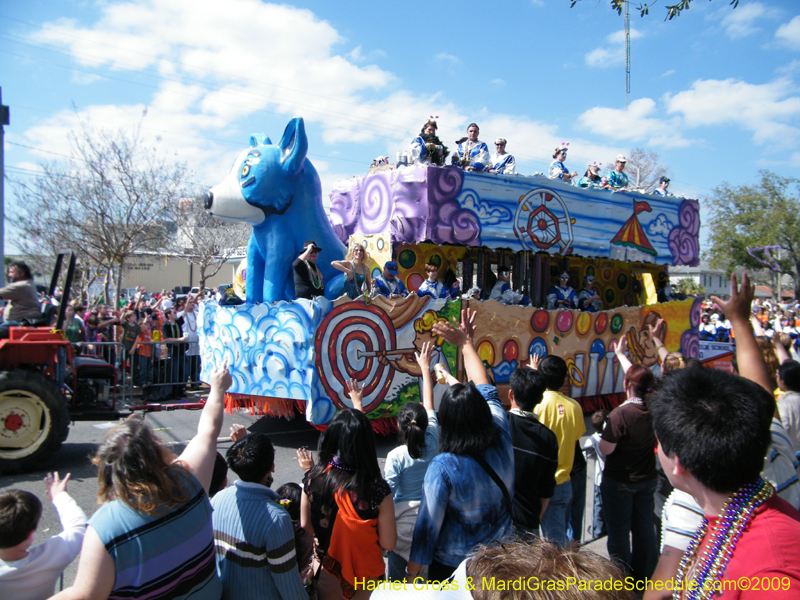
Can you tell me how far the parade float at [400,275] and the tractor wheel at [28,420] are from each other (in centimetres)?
196

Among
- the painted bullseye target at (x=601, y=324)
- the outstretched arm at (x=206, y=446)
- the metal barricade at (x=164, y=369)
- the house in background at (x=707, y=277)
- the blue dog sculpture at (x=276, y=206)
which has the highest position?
the house in background at (x=707, y=277)

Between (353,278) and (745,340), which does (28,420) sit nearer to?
(353,278)

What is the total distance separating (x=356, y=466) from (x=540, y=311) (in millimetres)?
6423

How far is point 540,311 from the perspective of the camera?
8.42 meters

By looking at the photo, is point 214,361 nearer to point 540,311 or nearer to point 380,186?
point 380,186

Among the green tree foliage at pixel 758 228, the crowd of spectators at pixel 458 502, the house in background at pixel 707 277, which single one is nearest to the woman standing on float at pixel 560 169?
the crowd of spectators at pixel 458 502

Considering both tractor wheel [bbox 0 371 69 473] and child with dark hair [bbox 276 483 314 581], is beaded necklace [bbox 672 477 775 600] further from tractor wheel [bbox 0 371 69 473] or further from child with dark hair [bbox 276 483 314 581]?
tractor wheel [bbox 0 371 69 473]

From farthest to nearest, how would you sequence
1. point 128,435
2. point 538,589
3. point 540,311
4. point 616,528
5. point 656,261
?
point 656,261 < point 540,311 < point 616,528 < point 128,435 < point 538,589

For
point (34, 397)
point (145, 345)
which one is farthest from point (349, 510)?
point (145, 345)

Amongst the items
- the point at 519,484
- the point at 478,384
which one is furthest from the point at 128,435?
the point at 519,484

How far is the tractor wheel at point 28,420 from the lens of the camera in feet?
17.7

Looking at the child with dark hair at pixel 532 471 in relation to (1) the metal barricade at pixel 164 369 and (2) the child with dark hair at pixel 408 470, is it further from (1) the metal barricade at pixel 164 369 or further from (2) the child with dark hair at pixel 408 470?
(1) the metal barricade at pixel 164 369

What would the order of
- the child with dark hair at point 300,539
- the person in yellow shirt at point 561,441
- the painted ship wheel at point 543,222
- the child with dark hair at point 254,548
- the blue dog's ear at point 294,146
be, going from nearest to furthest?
the child with dark hair at point 254,548
the child with dark hair at point 300,539
the person in yellow shirt at point 561,441
the blue dog's ear at point 294,146
the painted ship wheel at point 543,222

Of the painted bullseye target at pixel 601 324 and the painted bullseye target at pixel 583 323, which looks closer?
the painted bullseye target at pixel 583 323
